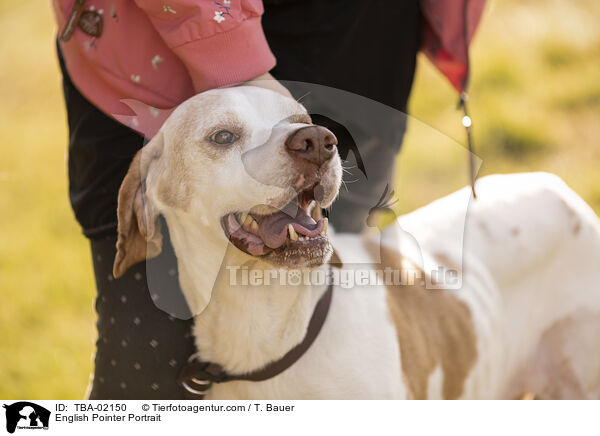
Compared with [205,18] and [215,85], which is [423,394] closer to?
[215,85]

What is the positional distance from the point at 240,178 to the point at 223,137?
0.45 feet

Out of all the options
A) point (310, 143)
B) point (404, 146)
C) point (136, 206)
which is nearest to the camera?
point (310, 143)

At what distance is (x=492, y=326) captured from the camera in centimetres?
260

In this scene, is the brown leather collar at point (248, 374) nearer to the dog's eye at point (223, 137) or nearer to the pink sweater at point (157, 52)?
the dog's eye at point (223, 137)

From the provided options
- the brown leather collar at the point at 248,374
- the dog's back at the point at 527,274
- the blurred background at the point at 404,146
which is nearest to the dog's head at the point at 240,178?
the brown leather collar at the point at 248,374

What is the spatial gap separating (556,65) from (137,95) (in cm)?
447

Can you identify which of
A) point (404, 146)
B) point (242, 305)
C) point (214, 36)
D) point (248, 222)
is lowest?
point (404, 146)

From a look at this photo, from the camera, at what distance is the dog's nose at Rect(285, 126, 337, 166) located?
1678 millimetres

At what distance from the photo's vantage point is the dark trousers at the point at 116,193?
2.10 meters

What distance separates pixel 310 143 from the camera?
169 cm

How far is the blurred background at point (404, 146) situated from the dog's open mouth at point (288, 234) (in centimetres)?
151
